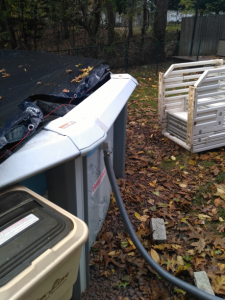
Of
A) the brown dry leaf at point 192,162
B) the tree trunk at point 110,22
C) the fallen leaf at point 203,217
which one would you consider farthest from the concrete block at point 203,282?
the tree trunk at point 110,22

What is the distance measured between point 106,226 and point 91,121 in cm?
158

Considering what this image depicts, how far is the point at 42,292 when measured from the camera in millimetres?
931

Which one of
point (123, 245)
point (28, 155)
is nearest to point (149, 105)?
point (123, 245)

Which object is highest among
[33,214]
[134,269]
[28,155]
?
[28,155]

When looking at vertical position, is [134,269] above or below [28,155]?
below

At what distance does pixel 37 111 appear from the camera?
5.23ft

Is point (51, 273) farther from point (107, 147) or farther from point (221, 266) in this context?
point (221, 266)

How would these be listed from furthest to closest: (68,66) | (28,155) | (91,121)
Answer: (68,66) → (91,121) → (28,155)

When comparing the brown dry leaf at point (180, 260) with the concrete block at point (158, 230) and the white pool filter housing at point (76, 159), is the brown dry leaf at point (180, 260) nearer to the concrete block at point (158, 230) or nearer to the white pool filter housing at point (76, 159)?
the concrete block at point (158, 230)

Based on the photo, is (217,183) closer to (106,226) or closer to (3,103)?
(106,226)

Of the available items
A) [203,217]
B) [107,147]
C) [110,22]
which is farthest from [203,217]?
[110,22]

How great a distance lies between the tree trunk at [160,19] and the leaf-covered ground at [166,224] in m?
8.69

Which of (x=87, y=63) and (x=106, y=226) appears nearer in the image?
(x=106, y=226)

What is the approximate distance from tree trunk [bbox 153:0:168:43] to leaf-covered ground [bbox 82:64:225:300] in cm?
869
